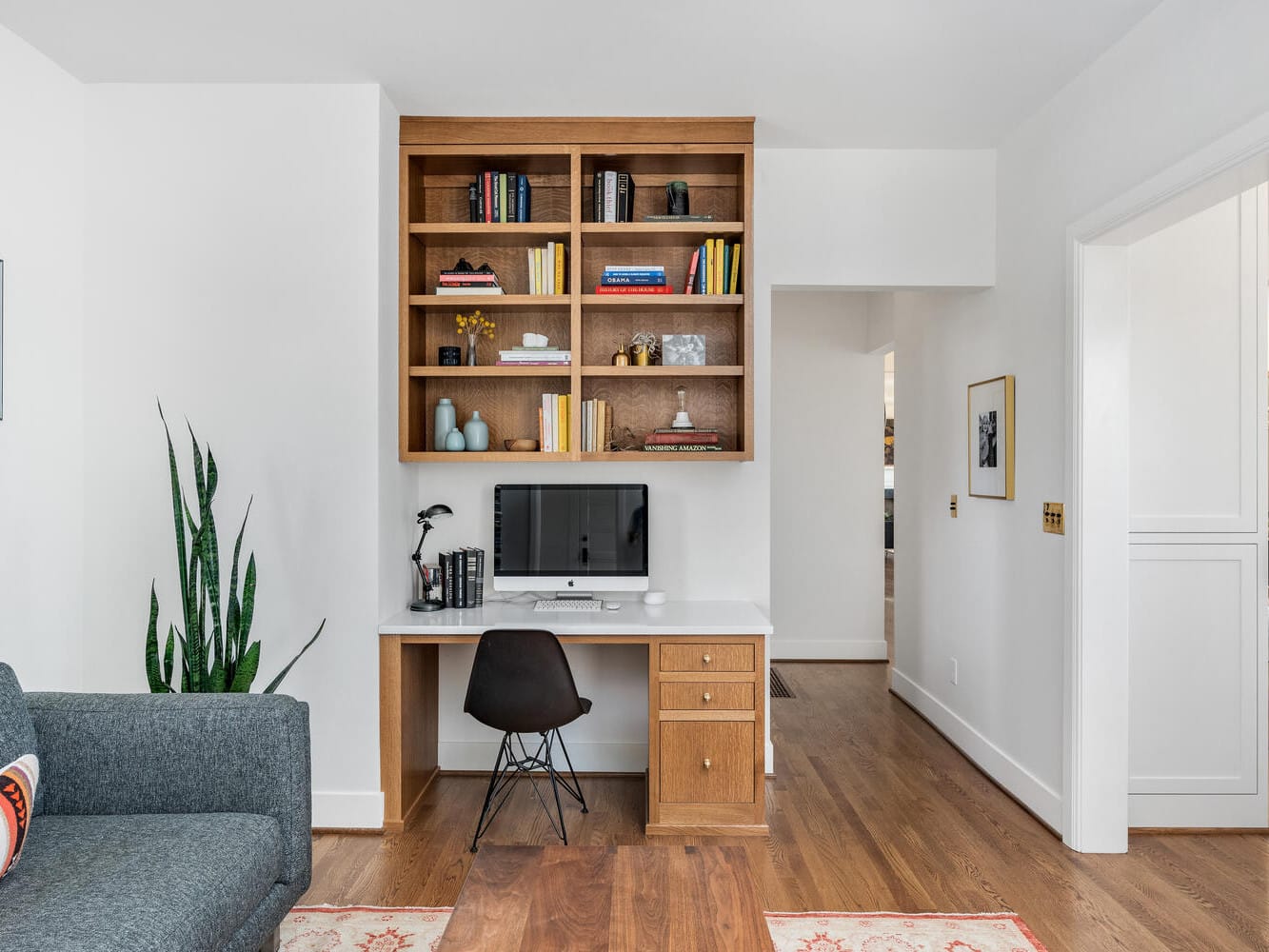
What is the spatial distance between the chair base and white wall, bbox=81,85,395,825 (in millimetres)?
480

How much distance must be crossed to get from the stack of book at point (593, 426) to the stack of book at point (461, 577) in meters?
0.62

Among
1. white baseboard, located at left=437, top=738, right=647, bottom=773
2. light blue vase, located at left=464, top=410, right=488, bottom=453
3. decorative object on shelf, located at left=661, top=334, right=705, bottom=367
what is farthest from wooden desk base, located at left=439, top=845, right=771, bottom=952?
decorative object on shelf, located at left=661, top=334, right=705, bottom=367

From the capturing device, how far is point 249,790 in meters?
1.95

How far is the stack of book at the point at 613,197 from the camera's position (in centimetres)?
330

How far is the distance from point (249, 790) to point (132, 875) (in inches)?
15.9

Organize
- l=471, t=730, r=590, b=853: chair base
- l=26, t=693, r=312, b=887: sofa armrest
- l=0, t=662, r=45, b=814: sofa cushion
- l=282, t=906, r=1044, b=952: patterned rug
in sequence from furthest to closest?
l=471, t=730, r=590, b=853: chair base
l=282, t=906, r=1044, b=952: patterned rug
l=26, t=693, r=312, b=887: sofa armrest
l=0, t=662, r=45, b=814: sofa cushion

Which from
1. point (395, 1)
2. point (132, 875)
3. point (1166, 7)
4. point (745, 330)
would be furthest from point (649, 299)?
point (132, 875)

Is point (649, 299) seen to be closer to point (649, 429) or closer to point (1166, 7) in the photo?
point (649, 429)

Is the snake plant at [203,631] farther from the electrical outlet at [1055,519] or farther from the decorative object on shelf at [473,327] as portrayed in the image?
the electrical outlet at [1055,519]

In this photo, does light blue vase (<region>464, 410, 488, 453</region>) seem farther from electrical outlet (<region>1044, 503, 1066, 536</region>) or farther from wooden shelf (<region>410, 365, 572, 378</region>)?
electrical outlet (<region>1044, 503, 1066, 536</region>)

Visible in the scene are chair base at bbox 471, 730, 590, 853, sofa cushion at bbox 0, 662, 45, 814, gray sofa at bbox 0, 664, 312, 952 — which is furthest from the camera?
chair base at bbox 471, 730, 590, 853

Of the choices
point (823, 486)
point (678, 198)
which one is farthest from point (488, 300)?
point (823, 486)

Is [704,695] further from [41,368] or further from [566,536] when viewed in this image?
[41,368]

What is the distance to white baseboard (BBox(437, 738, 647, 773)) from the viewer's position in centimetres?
354
